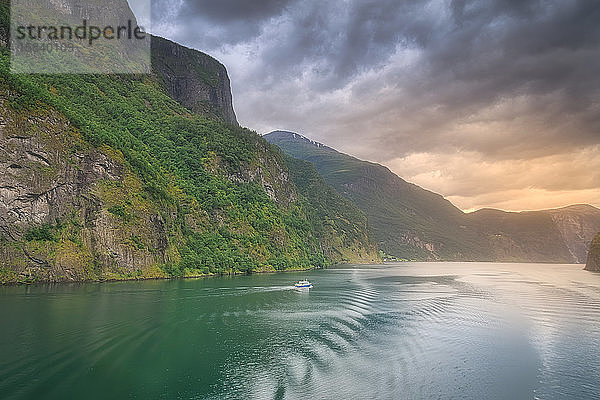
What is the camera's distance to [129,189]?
81062 mm

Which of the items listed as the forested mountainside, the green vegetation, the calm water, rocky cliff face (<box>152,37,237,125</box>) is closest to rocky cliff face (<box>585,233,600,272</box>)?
the forested mountainside

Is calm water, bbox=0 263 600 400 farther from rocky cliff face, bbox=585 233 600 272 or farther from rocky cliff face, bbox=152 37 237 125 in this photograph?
rocky cliff face, bbox=152 37 237 125

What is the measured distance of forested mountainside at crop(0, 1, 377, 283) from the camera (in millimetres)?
64188

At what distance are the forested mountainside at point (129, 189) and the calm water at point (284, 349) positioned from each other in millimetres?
14150

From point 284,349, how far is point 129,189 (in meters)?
60.9

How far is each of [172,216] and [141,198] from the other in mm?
11811

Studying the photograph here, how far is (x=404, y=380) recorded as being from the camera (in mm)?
24000

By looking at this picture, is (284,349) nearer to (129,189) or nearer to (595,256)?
(129,189)

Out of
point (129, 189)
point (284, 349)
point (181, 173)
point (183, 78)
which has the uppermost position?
point (183, 78)

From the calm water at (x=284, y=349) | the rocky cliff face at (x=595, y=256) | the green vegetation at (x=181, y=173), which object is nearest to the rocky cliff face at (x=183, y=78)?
the green vegetation at (x=181, y=173)

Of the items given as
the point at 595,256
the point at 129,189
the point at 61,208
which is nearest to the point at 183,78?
the point at 129,189

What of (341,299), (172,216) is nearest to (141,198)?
(172,216)

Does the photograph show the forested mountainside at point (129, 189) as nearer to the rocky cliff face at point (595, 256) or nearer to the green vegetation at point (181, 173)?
the green vegetation at point (181, 173)

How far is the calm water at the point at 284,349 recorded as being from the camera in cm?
2212
